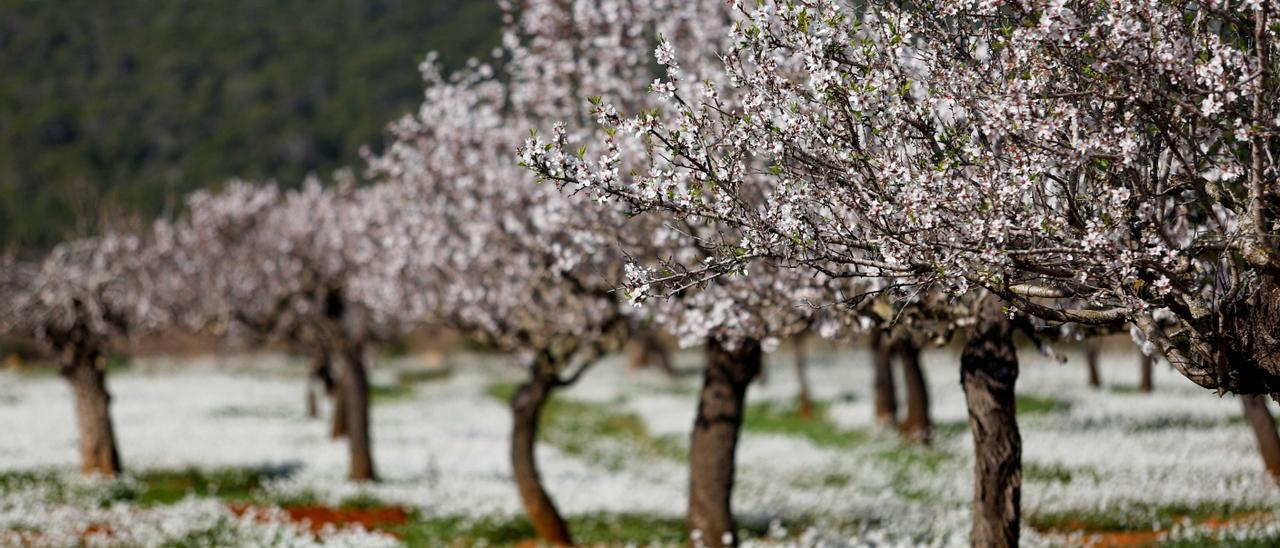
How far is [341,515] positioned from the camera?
23.0 meters

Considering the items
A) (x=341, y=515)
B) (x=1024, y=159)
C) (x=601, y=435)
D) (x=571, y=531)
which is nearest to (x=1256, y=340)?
(x=1024, y=159)

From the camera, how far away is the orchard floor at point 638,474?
1966cm

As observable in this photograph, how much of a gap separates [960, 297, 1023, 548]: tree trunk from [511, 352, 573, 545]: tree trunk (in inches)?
382

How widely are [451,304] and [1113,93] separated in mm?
15990

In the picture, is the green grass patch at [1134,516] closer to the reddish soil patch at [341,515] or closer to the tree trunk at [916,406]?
the tree trunk at [916,406]

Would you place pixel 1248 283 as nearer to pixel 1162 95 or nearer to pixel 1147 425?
pixel 1162 95

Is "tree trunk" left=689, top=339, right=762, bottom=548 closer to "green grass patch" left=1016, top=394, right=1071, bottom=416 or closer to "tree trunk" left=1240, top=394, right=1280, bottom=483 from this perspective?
"tree trunk" left=1240, top=394, right=1280, bottom=483

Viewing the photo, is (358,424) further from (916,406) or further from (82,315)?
(916,406)

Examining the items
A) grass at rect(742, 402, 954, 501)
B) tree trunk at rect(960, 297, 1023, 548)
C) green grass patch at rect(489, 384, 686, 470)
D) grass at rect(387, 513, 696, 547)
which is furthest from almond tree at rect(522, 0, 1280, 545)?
green grass patch at rect(489, 384, 686, 470)

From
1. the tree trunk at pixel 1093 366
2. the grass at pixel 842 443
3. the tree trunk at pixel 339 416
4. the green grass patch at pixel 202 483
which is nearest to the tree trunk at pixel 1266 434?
the grass at pixel 842 443

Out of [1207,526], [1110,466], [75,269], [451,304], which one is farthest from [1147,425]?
[75,269]

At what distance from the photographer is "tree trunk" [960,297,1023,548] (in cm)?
1199

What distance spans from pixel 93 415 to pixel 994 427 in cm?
2202

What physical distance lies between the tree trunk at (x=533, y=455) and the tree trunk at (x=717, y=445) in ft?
12.8
